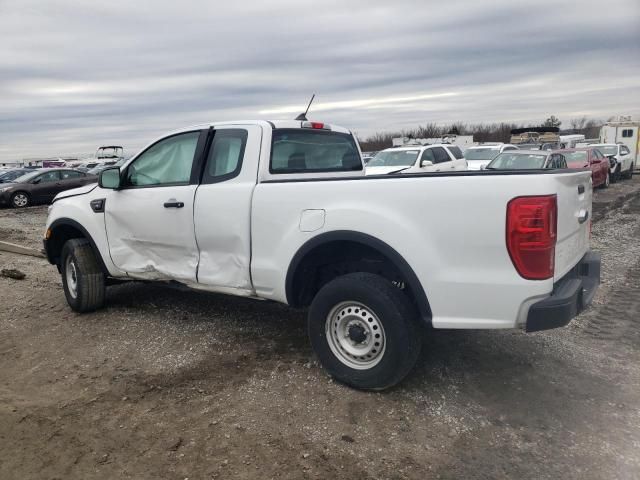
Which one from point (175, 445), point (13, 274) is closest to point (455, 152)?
point (13, 274)

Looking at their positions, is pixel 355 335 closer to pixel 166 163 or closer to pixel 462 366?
pixel 462 366

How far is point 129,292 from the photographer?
6727 millimetres

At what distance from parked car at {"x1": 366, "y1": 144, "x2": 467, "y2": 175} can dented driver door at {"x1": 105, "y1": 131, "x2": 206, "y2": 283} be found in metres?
9.86

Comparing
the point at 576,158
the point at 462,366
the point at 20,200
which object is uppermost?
the point at 576,158

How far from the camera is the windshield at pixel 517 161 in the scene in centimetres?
1468

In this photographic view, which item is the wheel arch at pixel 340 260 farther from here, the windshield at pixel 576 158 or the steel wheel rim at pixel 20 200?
the steel wheel rim at pixel 20 200

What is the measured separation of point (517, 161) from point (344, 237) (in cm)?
1278

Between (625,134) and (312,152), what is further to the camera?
(625,134)

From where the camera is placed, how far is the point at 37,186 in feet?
66.9

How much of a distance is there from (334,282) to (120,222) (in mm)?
2565

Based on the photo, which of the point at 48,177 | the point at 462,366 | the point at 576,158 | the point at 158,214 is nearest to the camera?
the point at 462,366

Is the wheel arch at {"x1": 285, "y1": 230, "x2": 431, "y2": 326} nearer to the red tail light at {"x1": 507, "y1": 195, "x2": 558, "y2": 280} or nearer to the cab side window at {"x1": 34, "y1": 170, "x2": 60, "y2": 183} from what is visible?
the red tail light at {"x1": 507, "y1": 195, "x2": 558, "y2": 280}

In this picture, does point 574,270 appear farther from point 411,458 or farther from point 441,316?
point 411,458

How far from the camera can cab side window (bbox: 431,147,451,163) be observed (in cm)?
1576
